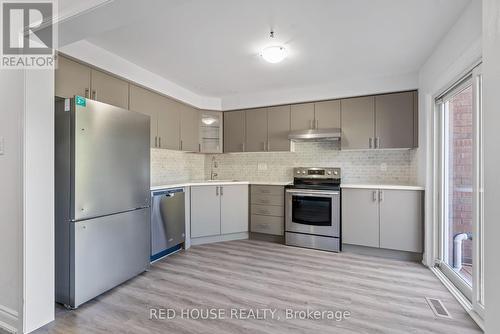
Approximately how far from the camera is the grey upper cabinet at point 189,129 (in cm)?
397

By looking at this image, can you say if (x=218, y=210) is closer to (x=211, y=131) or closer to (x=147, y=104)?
(x=211, y=131)

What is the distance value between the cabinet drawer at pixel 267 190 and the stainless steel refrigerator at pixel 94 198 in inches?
72.8

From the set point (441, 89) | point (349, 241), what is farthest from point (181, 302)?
point (441, 89)

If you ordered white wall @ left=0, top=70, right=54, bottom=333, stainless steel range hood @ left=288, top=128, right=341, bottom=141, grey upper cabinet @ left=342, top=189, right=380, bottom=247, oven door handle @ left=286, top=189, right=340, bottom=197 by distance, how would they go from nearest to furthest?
1. white wall @ left=0, top=70, right=54, bottom=333
2. grey upper cabinet @ left=342, top=189, right=380, bottom=247
3. oven door handle @ left=286, top=189, right=340, bottom=197
4. stainless steel range hood @ left=288, top=128, right=341, bottom=141

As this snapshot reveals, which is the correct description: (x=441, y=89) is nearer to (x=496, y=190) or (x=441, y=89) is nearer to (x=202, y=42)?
(x=496, y=190)

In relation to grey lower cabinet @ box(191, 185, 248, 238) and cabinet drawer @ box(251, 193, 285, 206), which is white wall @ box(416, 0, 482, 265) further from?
grey lower cabinet @ box(191, 185, 248, 238)

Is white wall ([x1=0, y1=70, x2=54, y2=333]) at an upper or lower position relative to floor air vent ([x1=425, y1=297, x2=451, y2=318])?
upper

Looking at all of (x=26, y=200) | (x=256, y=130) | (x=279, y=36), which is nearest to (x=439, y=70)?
(x=279, y=36)

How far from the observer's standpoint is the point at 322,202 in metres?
3.56

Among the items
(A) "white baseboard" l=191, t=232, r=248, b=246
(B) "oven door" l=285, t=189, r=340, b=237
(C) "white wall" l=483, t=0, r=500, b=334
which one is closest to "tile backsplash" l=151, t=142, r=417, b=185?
(B) "oven door" l=285, t=189, r=340, b=237

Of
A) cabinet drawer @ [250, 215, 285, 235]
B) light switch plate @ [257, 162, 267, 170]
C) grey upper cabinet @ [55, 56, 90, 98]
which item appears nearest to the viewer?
grey upper cabinet @ [55, 56, 90, 98]

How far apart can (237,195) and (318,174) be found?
1.30 m

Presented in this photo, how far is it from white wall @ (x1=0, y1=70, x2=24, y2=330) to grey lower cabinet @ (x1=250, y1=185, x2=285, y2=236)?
2.79 metres

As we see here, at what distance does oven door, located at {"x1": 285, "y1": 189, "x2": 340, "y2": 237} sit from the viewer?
3.47 m
